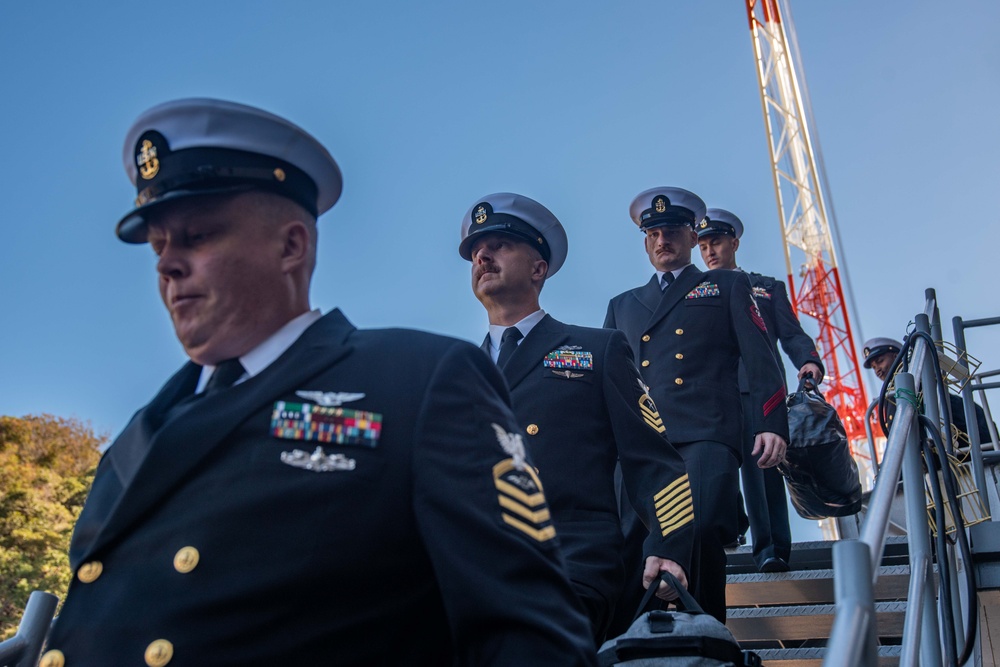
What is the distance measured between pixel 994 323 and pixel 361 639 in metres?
4.56

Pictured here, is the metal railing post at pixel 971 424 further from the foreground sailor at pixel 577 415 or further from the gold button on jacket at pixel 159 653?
the gold button on jacket at pixel 159 653

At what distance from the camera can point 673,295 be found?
5191mm

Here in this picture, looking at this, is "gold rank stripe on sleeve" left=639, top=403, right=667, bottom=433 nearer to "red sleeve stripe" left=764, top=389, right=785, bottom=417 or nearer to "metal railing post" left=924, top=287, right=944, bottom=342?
"red sleeve stripe" left=764, top=389, right=785, bottom=417

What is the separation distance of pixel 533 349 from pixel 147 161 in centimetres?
206

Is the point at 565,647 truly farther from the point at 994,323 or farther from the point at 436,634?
the point at 994,323

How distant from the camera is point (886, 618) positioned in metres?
4.79

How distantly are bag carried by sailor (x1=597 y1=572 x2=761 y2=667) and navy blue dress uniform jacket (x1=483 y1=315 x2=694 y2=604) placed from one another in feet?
1.67

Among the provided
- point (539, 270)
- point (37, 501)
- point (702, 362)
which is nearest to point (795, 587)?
point (702, 362)

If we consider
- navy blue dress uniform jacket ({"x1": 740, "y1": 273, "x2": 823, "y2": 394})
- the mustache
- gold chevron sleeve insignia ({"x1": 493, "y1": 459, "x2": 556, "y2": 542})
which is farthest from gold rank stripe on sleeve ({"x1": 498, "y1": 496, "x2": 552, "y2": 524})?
navy blue dress uniform jacket ({"x1": 740, "y1": 273, "x2": 823, "y2": 394})

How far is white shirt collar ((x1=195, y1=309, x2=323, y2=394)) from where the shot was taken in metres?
1.82

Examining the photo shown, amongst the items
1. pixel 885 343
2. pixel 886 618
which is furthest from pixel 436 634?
pixel 885 343

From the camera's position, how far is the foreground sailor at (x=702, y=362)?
442 cm

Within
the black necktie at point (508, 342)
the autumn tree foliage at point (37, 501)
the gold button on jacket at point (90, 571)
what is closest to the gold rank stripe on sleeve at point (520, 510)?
the gold button on jacket at point (90, 571)

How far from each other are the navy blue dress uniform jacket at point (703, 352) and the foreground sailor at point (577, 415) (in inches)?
38.0
